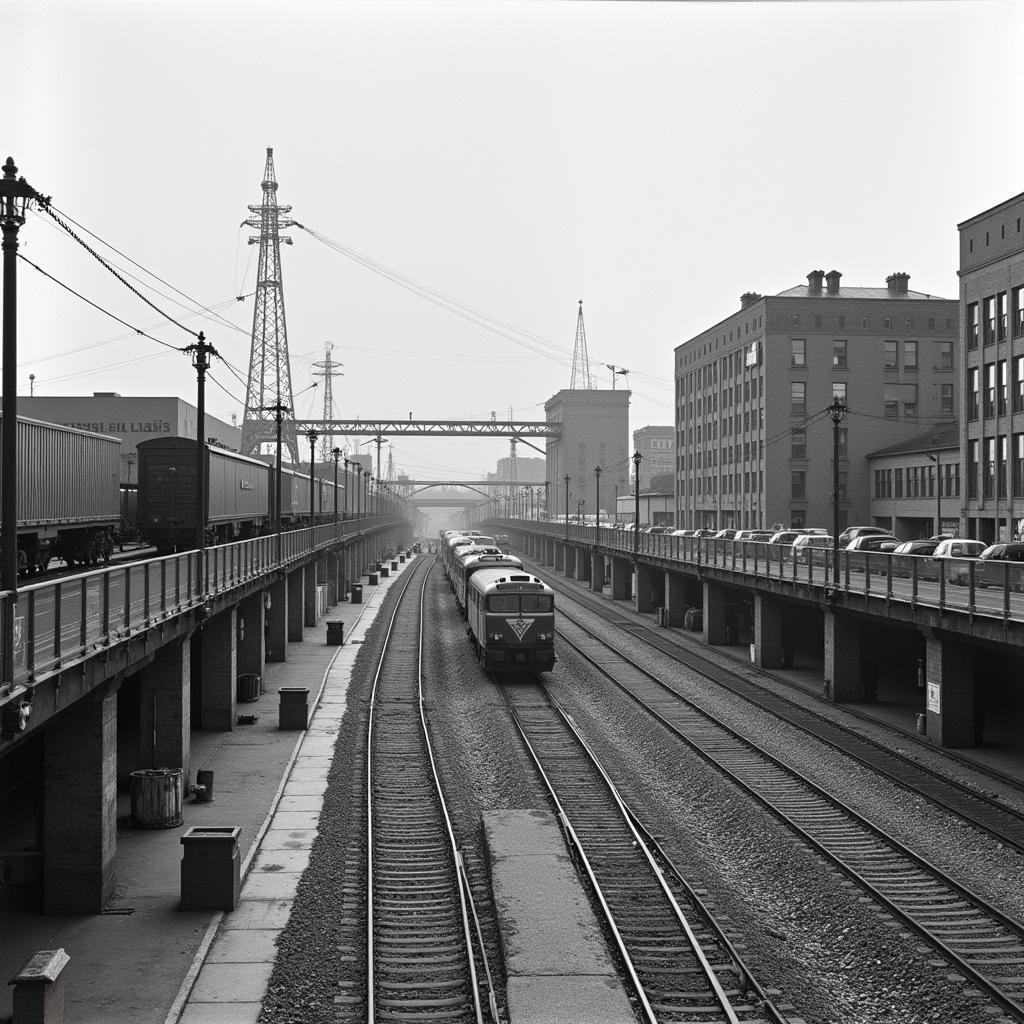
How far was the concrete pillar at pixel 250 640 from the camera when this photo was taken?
107ft

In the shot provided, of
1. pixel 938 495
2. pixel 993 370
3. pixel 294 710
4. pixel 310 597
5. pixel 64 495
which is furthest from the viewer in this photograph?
pixel 938 495

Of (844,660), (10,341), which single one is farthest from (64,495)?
(844,660)

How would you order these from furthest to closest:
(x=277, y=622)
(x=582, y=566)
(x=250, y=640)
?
(x=582, y=566) → (x=277, y=622) → (x=250, y=640)

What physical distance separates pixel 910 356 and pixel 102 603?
232 feet

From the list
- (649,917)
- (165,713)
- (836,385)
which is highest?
(836,385)

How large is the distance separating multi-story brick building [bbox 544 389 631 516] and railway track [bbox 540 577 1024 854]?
122 metres

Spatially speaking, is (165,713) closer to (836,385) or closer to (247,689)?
(247,689)

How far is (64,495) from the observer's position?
96.2 ft

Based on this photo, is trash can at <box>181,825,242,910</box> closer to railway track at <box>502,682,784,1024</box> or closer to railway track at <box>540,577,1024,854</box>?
railway track at <box>502,682,784,1024</box>

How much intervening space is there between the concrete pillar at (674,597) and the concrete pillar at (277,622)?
17747 millimetres

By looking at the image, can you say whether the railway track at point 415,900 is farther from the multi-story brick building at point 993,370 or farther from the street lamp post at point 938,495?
the street lamp post at point 938,495

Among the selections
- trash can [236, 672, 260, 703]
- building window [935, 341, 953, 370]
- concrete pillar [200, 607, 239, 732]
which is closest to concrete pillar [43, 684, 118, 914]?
concrete pillar [200, 607, 239, 732]

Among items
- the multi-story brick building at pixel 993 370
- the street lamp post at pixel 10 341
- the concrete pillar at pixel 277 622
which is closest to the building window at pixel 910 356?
the multi-story brick building at pixel 993 370

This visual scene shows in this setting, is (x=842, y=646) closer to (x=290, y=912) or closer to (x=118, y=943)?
(x=290, y=912)
